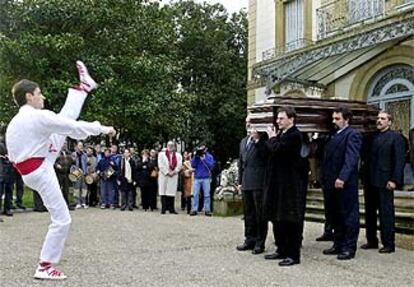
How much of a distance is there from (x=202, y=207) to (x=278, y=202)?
7.56m

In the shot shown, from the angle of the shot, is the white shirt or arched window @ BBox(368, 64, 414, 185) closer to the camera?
the white shirt

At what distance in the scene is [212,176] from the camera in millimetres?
14703

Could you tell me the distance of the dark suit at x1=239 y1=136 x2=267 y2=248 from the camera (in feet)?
26.9

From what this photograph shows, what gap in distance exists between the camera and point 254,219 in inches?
337

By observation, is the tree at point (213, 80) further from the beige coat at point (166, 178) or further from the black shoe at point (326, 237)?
the black shoe at point (326, 237)

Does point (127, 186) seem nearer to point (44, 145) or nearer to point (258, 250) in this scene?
point (258, 250)

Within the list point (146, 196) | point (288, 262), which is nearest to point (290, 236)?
point (288, 262)

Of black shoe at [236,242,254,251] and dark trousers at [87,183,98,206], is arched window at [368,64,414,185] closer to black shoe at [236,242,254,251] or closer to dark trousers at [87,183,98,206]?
dark trousers at [87,183,98,206]

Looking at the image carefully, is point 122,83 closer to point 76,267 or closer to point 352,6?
point 352,6

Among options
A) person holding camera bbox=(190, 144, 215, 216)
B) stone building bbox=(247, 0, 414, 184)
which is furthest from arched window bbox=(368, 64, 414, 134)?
person holding camera bbox=(190, 144, 215, 216)

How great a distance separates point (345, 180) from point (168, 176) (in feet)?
24.9

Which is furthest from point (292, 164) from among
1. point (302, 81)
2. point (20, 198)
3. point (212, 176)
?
point (302, 81)

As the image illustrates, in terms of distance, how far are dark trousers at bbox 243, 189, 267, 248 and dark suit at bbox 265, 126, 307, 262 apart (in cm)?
52

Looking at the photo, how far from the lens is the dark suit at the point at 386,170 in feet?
27.0
